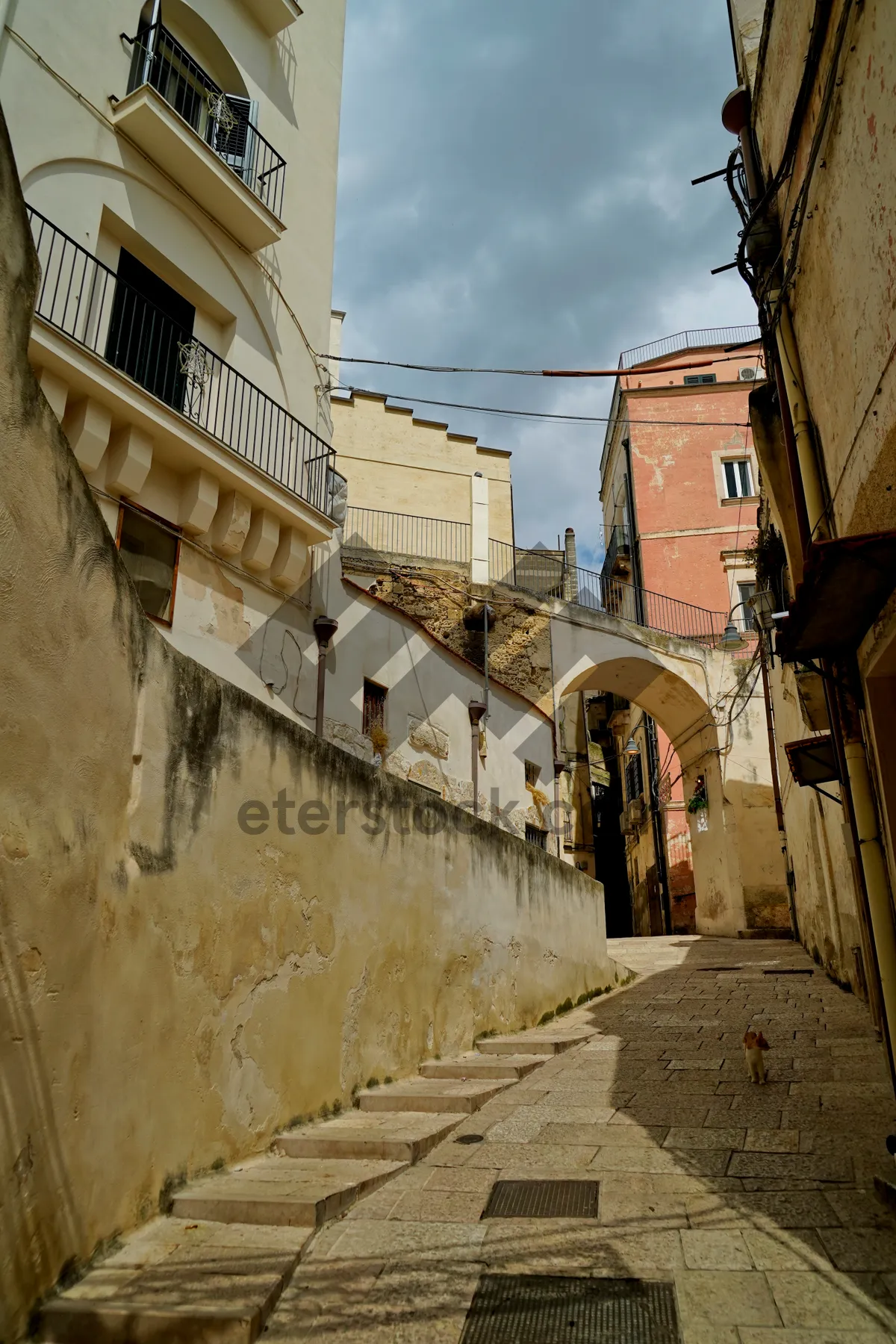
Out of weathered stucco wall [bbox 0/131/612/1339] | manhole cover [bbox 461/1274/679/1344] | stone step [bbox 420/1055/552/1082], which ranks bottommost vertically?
manhole cover [bbox 461/1274/679/1344]

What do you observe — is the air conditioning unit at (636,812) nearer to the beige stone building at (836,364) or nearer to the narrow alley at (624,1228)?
the beige stone building at (836,364)

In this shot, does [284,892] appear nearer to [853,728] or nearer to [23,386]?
[23,386]

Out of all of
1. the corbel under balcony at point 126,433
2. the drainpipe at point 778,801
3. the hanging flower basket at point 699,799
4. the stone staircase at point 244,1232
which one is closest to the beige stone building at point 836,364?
the stone staircase at point 244,1232

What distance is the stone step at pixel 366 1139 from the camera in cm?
414

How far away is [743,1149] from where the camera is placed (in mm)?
4164

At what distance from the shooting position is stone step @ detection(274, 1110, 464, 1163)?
4.14m

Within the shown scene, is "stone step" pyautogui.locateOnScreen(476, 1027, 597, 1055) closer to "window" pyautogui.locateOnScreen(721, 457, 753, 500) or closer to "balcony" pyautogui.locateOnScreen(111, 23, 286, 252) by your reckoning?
"balcony" pyautogui.locateOnScreen(111, 23, 286, 252)

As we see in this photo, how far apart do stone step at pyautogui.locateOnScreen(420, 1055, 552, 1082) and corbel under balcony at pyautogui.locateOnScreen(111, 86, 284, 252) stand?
8898mm

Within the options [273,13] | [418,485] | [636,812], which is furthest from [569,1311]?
[636,812]

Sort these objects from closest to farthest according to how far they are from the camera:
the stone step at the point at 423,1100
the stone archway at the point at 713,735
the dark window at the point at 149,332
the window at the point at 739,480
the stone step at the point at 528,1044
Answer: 1. the stone step at the point at 423,1100
2. the stone step at the point at 528,1044
3. the dark window at the point at 149,332
4. the stone archway at the point at 713,735
5. the window at the point at 739,480

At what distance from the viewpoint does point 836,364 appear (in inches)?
178

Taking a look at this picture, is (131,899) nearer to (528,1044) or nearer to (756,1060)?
(756,1060)

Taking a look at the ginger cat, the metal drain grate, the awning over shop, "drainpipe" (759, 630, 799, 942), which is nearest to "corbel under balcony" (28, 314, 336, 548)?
the awning over shop

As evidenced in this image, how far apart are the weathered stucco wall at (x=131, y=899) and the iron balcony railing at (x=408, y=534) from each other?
14.2 m
